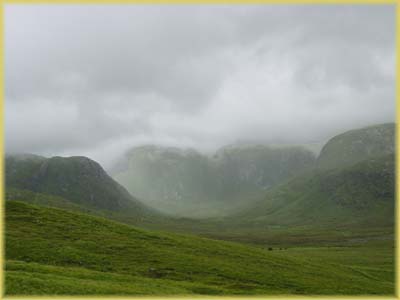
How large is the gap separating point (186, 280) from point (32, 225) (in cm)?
3416

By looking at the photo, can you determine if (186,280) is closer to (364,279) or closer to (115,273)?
(115,273)

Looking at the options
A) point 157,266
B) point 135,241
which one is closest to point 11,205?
point 135,241

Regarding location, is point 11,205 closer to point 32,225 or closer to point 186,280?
point 32,225

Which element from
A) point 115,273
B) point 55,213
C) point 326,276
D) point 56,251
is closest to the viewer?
point 115,273

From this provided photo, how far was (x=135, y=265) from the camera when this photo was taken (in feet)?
186

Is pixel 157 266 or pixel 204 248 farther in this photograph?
pixel 204 248

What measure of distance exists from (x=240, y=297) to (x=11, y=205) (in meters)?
56.4

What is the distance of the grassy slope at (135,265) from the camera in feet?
139

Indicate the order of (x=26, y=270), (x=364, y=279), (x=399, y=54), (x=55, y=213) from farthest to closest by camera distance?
(x=55, y=213) → (x=364, y=279) → (x=26, y=270) → (x=399, y=54)

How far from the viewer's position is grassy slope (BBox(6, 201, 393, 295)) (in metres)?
42.4

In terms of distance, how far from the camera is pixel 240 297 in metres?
45.3

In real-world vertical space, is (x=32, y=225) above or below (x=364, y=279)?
above

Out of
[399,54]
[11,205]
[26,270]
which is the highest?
[399,54]

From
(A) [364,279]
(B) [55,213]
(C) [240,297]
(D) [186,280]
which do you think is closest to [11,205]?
(B) [55,213]
